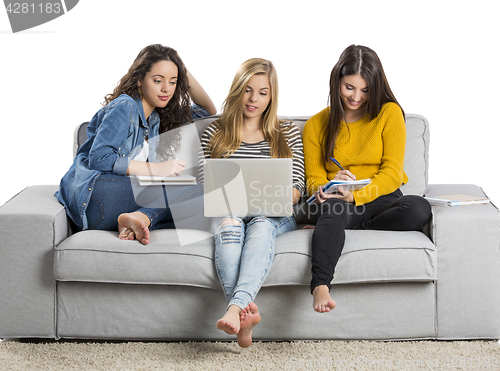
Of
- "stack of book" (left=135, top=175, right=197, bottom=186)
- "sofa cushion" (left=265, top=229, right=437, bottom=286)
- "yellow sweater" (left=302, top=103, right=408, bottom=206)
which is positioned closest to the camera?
"sofa cushion" (left=265, top=229, right=437, bottom=286)

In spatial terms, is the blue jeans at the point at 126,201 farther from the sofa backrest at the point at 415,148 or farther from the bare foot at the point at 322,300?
the bare foot at the point at 322,300

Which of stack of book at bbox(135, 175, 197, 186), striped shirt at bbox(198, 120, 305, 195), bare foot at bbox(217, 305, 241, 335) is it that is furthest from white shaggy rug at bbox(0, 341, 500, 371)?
striped shirt at bbox(198, 120, 305, 195)

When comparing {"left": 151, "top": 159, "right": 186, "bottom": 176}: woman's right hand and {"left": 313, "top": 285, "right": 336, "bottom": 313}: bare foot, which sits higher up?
{"left": 151, "top": 159, "right": 186, "bottom": 176}: woman's right hand

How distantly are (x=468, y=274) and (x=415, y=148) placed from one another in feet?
2.41

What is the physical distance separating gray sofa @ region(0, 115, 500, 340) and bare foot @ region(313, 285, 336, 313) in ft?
0.50

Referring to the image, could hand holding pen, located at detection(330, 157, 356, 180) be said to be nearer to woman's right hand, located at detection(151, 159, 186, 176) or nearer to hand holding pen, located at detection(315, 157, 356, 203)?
hand holding pen, located at detection(315, 157, 356, 203)

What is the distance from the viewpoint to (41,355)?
1.99 m

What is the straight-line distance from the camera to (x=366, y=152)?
7.87ft

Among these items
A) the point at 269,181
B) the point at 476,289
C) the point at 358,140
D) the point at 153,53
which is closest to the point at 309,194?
the point at 358,140

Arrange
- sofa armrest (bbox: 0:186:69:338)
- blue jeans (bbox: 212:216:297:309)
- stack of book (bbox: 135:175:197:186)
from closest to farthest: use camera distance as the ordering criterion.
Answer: blue jeans (bbox: 212:216:297:309), sofa armrest (bbox: 0:186:69:338), stack of book (bbox: 135:175:197:186)

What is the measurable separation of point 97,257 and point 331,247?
2.89ft

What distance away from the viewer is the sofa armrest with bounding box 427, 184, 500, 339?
204 centimetres

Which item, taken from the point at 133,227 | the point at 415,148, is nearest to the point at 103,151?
the point at 133,227

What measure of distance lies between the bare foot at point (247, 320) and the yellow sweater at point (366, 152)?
29.5 inches
